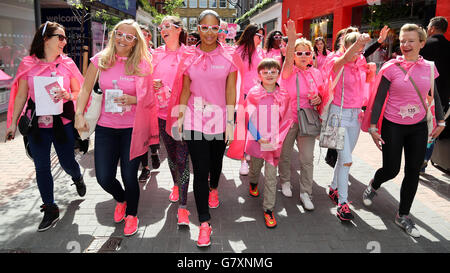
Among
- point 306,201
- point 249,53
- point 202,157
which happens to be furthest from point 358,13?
point 202,157

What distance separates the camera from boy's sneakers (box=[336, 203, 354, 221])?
3711mm

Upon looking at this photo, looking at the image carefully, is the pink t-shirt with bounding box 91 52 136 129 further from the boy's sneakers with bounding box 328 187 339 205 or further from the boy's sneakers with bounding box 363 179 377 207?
the boy's sneakers with bounding box 363 179 377 207

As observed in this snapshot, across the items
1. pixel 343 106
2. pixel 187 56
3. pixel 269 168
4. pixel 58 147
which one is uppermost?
pixel 187 56

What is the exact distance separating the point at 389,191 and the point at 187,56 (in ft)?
11.1

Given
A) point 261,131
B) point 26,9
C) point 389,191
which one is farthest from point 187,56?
point 26,9

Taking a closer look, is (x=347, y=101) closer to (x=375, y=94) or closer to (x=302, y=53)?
(x=375, y=94)

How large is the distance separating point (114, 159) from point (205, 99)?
113 cm

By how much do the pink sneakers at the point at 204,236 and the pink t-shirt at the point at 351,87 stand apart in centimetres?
197

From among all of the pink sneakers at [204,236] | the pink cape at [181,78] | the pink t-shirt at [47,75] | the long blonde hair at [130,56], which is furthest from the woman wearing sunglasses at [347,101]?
the pink t-shirt at [47,75]

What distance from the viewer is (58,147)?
3768 millimetres

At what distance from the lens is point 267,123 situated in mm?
3656

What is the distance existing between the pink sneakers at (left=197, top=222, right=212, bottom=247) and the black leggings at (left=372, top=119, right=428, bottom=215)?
81.4 inches

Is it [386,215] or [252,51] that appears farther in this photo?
[252,51]

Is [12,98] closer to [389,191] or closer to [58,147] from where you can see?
[58,147]
